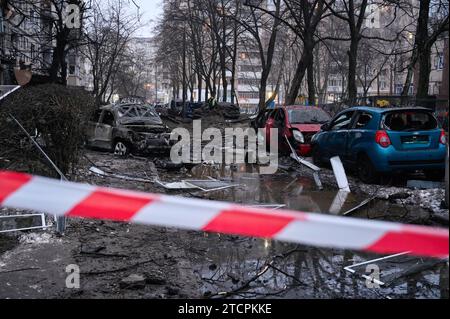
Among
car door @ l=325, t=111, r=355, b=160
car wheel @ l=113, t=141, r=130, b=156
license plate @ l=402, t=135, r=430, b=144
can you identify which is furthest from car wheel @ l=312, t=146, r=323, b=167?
car wheel @ l=113, t=141, r=130, b=156

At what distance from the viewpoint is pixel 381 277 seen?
485cm

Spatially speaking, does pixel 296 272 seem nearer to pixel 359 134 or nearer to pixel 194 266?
pixel 194 266

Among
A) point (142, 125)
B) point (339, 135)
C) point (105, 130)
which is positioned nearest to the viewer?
point (339, 135)

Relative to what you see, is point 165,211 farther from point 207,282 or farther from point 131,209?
Answer: point 207,282

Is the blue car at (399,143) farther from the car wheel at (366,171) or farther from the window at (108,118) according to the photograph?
the window at (108,118)

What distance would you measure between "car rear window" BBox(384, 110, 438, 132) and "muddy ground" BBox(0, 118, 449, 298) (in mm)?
2119

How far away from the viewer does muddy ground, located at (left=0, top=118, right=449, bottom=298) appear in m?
4.47

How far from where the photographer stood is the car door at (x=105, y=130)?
1520 cm

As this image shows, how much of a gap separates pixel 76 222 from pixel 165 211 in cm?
479

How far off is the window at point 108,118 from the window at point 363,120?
7.79 meters

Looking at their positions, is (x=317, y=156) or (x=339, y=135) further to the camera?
(x=317, y=156)

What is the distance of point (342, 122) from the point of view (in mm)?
11398

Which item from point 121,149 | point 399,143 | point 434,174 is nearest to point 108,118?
point 121,149

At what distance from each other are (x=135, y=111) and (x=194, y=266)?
11.1 meters
